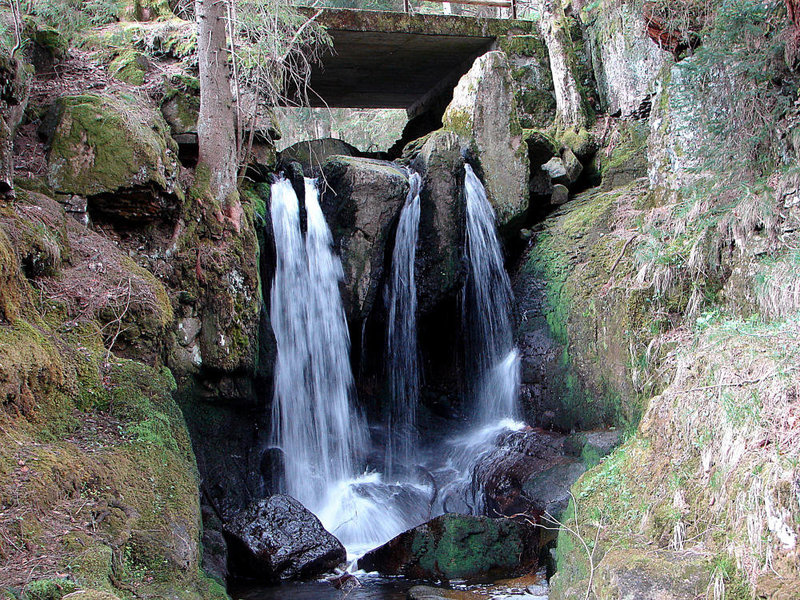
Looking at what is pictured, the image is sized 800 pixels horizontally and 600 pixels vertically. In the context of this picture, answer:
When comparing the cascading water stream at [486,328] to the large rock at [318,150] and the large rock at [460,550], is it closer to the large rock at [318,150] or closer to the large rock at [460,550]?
the large rock at [318,150]

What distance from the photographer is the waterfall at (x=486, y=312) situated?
371 inches

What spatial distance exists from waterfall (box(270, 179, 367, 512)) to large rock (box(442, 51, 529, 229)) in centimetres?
265

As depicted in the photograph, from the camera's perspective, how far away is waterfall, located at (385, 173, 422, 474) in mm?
9430

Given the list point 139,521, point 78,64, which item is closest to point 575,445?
point 139,521

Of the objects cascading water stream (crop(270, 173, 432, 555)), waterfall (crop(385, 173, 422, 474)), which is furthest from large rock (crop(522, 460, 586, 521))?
waterfall (crop(385, 173, 422, 474))

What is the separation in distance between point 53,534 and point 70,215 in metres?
3.38

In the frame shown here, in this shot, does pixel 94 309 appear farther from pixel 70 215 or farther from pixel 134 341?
pixel 70 215

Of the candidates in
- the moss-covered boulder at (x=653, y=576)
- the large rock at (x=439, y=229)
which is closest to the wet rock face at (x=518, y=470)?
the large rock at (x=439, y=229)

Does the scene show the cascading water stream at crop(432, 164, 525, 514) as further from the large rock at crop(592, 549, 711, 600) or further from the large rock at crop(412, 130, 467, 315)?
the large rock at crop(592, 549, 711, 600)

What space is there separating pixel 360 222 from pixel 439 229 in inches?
49.3

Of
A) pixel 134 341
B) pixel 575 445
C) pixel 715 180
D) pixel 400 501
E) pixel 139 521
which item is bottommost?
pixel 400 501

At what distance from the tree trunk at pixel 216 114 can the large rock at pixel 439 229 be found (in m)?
3.06

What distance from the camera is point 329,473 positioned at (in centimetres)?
822

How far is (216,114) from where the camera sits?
24.1 feet
